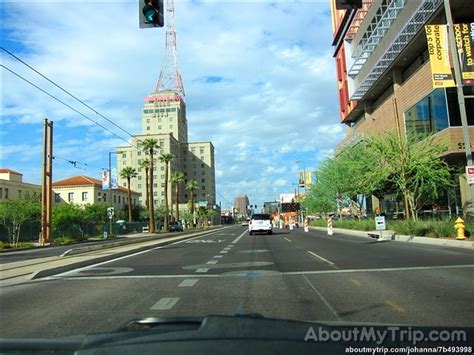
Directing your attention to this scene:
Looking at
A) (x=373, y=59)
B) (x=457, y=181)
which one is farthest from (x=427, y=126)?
(x=373, y=59)

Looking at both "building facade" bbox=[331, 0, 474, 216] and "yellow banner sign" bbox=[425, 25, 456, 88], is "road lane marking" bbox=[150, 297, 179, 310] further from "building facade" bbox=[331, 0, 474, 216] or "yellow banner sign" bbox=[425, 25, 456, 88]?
"building facade" bbox=[331, 0, 474, 216]

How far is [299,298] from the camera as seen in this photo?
8.95 meters

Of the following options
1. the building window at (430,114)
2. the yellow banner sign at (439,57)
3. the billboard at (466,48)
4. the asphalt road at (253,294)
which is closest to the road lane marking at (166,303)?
the asphalt road at (253,294)

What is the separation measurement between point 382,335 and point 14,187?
8787cm

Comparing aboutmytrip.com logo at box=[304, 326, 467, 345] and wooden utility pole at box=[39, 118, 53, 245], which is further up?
wooden utility pole at box=[39, 118, 53, 245]

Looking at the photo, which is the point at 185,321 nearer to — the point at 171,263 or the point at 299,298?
the point at 299,298

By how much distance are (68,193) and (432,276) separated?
103 meters

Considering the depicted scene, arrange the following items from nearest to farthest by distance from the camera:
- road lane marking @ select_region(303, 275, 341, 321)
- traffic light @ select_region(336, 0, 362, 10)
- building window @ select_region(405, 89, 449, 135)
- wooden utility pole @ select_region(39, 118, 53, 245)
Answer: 1. road lane marking @ select_region(303, 275, 341, 321)
2. traffic light @ select_region(336, 0, 362, 10)
3. building window @ select_region(405, 89, 449, 135)
4. wooden utility pole @ select_region(39, 118, 53, 245)

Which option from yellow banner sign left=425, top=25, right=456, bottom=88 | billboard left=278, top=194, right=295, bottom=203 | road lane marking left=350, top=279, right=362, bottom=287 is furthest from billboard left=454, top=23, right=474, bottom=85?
billboard left=278, top=194, right=295, bottom=203

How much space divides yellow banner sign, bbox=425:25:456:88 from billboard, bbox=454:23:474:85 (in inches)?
34.0

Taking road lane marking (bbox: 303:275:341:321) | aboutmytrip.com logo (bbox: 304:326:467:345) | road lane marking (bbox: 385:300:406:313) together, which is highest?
aboutmytrip.com logo (bbox: 304:326:467:345)

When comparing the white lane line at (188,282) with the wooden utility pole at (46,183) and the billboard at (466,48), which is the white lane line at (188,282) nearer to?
the billboard at (466,48)

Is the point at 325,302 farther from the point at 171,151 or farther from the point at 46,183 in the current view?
the point at 171,151

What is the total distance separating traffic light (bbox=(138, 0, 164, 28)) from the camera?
39.0ft
